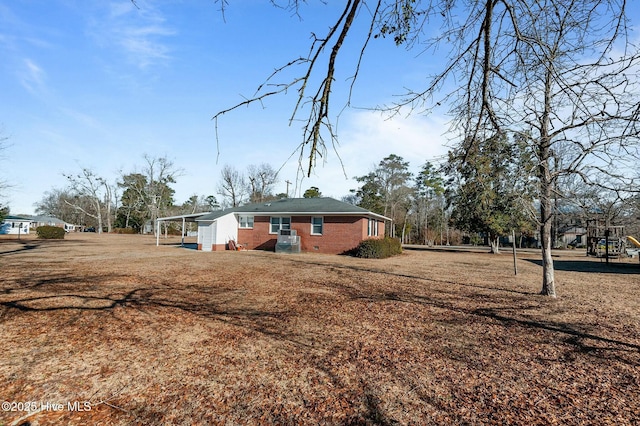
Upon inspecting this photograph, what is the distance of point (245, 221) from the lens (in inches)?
1033

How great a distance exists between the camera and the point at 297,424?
3207 millimetres

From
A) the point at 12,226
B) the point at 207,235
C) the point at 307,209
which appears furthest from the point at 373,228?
the point at 12,226

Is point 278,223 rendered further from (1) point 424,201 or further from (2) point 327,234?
(1) point 424,201

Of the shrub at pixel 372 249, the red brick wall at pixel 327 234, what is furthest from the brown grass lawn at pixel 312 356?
the red brick wall at pixel 327 234

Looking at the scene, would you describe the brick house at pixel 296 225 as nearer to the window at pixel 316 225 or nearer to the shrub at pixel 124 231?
the window at pixel 316 225

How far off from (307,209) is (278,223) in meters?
2.80

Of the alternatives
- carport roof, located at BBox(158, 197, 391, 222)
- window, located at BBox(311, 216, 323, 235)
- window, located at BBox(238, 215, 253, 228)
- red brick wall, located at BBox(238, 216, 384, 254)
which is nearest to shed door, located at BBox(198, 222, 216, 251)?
carport roof, located at BBox(158, 197, 391, 222)

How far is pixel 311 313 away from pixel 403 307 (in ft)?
7.85

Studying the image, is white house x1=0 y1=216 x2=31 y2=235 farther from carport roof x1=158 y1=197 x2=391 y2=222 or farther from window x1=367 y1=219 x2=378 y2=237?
window x1=367 y1=219 x2=378 y2=237

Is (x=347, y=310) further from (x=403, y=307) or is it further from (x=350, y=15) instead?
(x=350, y=15)

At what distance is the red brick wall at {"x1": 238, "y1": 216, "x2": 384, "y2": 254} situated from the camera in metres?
22.5

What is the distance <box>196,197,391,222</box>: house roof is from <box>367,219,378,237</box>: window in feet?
2.03

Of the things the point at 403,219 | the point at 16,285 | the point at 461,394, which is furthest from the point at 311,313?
the point at 403,219

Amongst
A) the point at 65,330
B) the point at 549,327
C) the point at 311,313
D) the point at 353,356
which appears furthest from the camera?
the point at 311,313
